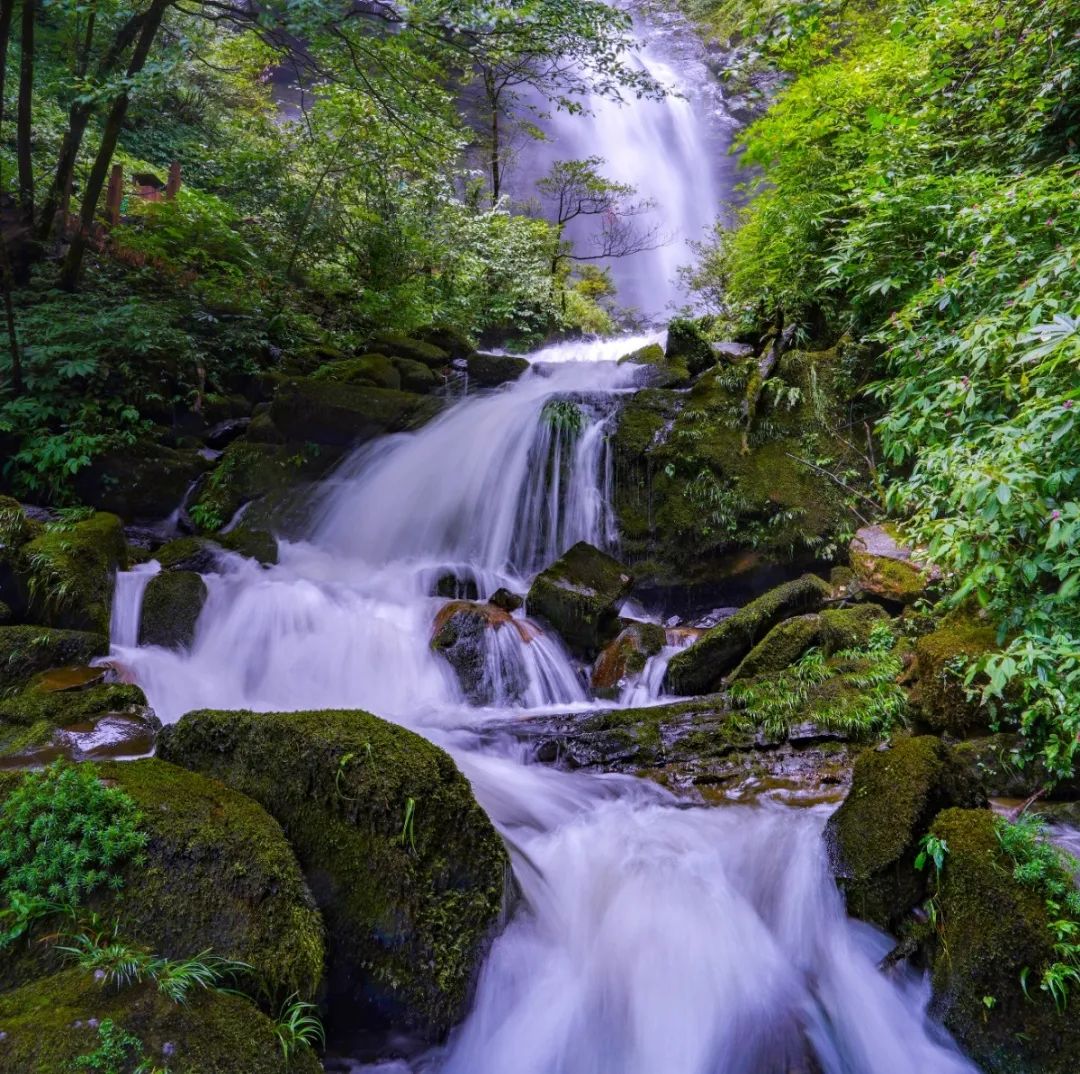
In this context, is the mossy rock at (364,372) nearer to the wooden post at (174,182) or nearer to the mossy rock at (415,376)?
the mossy rock at (415,376)

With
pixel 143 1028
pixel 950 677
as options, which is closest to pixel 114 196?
pixel 143 1028

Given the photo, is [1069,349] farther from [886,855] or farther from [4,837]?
[4,837]

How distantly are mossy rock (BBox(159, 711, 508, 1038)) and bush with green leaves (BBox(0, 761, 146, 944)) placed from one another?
571 millimetres

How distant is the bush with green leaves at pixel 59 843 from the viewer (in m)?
2.23

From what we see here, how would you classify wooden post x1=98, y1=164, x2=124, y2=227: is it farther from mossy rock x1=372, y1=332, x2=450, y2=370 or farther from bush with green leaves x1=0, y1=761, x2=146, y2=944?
bush with green leaves x1=0, y1=761, x2=146, y2=944

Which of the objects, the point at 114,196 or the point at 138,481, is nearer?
the point at 138,481

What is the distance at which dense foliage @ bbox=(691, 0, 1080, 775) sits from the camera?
290cm

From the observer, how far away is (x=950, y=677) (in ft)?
13.2

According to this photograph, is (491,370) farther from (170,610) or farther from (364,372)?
(170,610)

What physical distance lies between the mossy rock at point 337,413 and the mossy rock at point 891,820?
8198 millimetres

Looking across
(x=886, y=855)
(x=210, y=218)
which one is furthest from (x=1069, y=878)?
(x=210, y=218)

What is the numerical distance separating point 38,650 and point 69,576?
102 centimetres

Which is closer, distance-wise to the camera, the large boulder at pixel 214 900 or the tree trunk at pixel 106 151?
the large boulder at pixel 214 900

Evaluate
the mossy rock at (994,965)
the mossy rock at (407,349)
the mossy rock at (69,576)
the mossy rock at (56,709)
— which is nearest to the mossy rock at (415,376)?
the mossy rock at (407,349)
